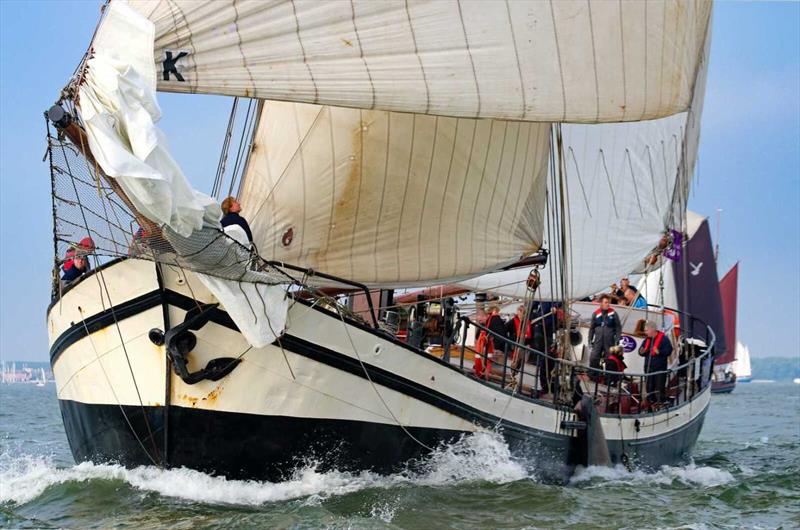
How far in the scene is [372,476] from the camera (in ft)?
38.9

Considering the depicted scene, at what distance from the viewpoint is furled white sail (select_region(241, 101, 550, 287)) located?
13.1 meters

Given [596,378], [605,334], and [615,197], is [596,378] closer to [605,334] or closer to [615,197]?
[605,334]

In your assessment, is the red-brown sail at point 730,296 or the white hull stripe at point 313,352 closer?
the white hull stripe at point 313,352

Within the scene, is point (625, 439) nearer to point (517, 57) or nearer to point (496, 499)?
point (496, 499)

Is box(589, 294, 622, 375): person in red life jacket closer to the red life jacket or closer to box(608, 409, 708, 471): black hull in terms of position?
the red life jacket

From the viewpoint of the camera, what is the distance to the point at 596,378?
16375 mm

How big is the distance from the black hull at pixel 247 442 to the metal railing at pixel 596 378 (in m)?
1.60

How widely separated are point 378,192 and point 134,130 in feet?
15.6

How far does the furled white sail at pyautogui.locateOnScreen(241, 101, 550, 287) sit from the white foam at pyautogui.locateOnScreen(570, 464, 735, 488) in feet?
10.6

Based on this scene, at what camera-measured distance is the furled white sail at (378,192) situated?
1308cm

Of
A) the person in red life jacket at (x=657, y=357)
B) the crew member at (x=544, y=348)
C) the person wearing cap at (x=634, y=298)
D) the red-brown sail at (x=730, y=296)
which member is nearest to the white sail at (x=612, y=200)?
the person wearing cap at (x=634, y=298)

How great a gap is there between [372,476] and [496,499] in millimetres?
1436

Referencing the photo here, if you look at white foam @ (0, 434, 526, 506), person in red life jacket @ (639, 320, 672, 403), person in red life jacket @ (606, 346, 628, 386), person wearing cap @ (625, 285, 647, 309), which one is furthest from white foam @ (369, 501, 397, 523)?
person wearing cap @ (625, 285, 647, 309)

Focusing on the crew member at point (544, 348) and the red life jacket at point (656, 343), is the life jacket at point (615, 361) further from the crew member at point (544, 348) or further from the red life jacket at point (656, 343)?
the crew member at point (544, 348)
